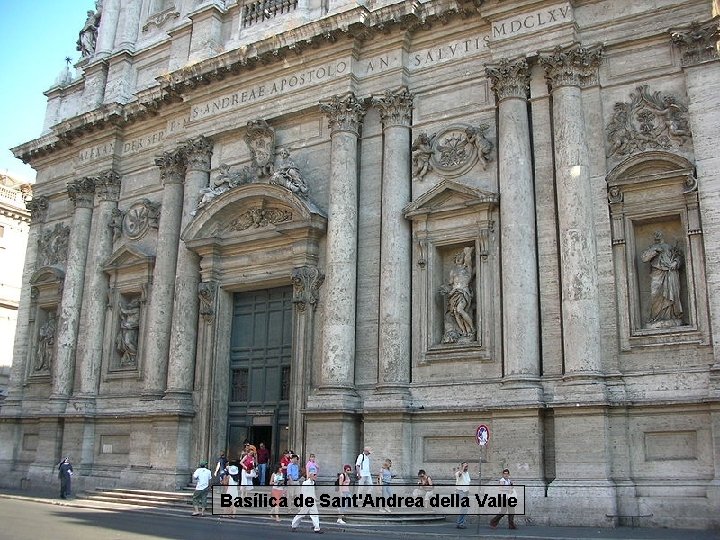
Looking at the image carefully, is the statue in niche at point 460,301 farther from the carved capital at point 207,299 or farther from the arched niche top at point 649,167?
the carved capital at point 207,299

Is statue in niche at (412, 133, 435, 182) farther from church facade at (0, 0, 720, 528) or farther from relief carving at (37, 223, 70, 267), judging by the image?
relief carving at (37, 223, 70, 267)

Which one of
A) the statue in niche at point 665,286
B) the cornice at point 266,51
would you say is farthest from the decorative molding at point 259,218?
the statue in niche at point 665,286

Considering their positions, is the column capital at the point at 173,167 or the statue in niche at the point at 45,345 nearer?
the column capital at the point at 173,167

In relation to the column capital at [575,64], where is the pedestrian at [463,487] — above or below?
below

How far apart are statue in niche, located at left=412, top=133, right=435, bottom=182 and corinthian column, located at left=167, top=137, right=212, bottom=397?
6.70 metres

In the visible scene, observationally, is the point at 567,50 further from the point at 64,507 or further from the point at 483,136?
the point at 64,507

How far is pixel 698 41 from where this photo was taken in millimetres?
15938

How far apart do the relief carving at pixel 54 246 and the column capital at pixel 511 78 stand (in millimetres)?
15839

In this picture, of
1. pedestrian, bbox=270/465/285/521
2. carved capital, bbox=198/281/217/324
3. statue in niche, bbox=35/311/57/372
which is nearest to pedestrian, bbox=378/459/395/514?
pedestrian, bbox=270/465/285/521

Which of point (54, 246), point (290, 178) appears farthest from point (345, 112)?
point (54, 246)

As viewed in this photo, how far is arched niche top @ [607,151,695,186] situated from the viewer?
15.6 meters

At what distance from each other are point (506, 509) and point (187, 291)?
10786 mm

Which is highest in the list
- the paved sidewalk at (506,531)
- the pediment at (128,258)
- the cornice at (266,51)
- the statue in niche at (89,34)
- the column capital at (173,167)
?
the statue in niche at (89,34)

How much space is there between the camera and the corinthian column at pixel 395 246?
57.5 feet
